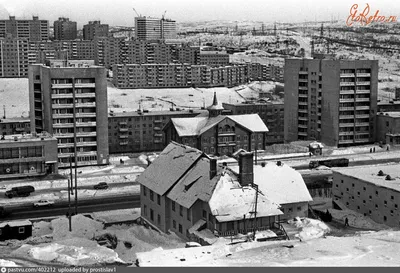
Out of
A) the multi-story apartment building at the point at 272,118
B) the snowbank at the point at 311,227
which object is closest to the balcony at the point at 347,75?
the multi-story apartment building at the point at 272,118

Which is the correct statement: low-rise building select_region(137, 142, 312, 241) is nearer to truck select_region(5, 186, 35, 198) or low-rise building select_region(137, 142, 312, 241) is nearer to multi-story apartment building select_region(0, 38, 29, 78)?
truck select_region(5, 186, 35, 198)

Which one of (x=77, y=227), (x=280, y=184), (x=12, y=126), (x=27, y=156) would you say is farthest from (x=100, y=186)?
(x=12, y=126)

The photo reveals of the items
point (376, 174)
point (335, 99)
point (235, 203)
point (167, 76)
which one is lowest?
point (376, 174)

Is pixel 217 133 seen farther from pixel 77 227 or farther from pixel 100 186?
pixel 77 227

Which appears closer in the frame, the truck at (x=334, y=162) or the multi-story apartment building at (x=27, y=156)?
the multi-story apartment building at (x=27, y=156)

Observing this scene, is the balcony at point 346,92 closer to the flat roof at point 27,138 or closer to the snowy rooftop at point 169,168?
the flat roof at point 27,138

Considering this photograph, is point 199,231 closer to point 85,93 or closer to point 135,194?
point 135,194

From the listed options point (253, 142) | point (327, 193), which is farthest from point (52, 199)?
point (253, 142)
